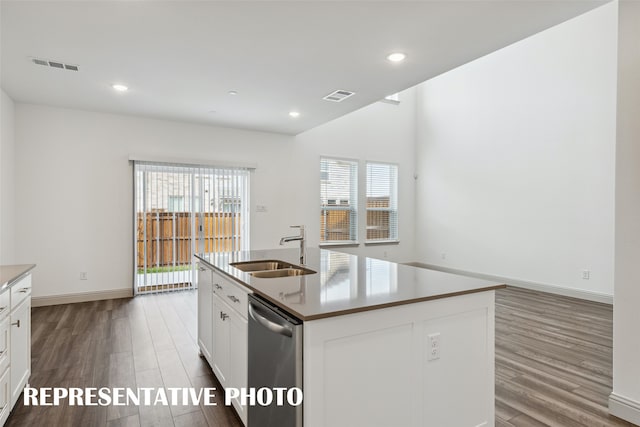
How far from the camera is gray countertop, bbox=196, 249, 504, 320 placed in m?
1.48

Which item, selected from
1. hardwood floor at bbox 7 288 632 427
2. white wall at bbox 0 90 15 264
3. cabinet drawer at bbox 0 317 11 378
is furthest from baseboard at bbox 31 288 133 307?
cabinet drawer at bbox 0 317 11 378

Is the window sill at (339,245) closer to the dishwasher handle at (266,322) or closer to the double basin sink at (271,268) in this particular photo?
the double basin sink at (271,268)

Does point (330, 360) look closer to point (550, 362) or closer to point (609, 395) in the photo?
point (609, 395)

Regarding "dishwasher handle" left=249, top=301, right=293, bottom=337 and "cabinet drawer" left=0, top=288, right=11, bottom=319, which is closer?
"dishwasher handle" left=249, top=301, right=293, bottom=337

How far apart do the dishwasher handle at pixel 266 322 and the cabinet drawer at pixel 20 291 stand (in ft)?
4.99

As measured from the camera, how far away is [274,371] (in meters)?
1.55

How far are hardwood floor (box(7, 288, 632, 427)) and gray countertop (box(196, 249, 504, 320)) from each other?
93cm

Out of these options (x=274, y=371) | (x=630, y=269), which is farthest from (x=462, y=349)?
(x=630, y=269)

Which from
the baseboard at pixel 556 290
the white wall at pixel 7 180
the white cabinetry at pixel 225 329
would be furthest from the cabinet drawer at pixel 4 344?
the baseboard at pixel 556 290

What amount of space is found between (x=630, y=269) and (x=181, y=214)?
17.1 feet

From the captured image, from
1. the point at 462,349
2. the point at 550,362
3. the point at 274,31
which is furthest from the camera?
the point at 550,362

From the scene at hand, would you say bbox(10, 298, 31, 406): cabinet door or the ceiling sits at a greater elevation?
the ceiling

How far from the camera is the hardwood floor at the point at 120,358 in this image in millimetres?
2133

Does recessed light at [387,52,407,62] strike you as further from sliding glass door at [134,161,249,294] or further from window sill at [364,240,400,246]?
window sill at [364,240,400,246]
